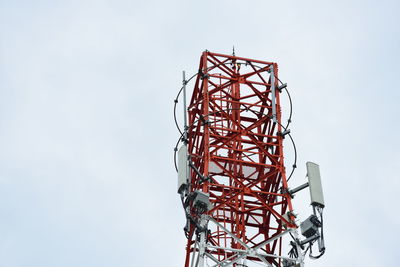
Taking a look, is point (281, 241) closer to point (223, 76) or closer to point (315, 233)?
point (315, 233)

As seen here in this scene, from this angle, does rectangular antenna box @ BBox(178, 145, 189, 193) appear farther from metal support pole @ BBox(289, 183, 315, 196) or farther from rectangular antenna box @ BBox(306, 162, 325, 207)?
rectangular antenna box @ BBox(306, 162, 325, 207)

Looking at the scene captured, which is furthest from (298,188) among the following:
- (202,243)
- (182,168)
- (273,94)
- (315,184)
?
(273,94)

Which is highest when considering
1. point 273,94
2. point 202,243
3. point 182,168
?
point 273,94

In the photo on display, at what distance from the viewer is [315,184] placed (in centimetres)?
4384

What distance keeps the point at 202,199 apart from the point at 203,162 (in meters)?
4.36

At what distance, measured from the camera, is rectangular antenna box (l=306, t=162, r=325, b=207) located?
4316 cm

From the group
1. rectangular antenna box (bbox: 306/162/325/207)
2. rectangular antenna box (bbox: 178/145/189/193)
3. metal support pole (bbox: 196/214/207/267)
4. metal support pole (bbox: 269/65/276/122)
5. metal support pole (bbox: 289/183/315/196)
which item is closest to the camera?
metal support pole (bbox: 196/214/207/267)

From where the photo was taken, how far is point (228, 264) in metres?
40.2

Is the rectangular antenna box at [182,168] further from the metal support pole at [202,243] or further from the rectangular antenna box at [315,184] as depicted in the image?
the rectangular antenna box at [315,184]

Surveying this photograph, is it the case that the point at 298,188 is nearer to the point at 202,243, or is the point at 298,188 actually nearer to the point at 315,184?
the point at 315,184

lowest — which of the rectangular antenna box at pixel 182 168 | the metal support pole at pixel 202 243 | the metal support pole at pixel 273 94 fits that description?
the metal support pole at pixel 202 243

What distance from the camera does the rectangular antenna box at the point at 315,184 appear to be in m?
43.2

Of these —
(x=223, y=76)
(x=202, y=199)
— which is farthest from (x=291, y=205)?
(x=223, y=76)

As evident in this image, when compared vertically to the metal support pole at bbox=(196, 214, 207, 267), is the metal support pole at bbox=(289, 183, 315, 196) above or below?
above
